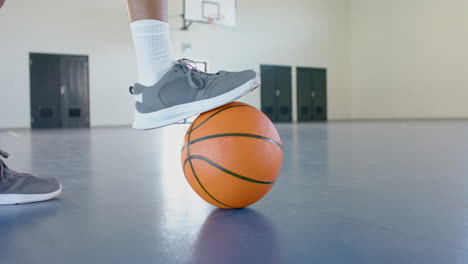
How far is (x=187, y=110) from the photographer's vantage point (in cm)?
115

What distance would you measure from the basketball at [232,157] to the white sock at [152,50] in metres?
0.27

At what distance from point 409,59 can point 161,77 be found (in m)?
12.3

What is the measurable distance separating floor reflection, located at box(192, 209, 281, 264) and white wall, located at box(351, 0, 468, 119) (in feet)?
38.9

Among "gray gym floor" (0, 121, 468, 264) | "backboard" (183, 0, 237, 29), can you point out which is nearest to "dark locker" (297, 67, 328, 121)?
"backboard" (183, 0, 237, 29)

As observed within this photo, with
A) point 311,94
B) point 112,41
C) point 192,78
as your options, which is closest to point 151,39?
point 192,78

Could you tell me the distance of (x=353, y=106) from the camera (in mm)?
13453

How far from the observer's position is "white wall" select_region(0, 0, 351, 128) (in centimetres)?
871

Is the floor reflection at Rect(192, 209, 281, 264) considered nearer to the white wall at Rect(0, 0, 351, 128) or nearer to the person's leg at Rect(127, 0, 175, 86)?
the person's leg at Rect(127, 0, 175, 86)

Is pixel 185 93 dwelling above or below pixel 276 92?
below

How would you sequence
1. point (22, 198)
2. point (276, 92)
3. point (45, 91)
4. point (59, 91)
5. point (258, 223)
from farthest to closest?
point (276, 92) → point (59, 91) → point (45, 91) → point (22, 198) → point (258, 223)

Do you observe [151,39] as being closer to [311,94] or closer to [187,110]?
[187,110]

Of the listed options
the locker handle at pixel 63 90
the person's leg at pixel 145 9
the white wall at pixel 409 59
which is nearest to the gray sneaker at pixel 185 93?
the person's leg at pixel 145 9

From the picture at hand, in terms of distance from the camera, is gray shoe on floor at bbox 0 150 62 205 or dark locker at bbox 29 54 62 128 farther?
dark locker at bbox 29 54 62 128

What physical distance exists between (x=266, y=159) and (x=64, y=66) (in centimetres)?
944
